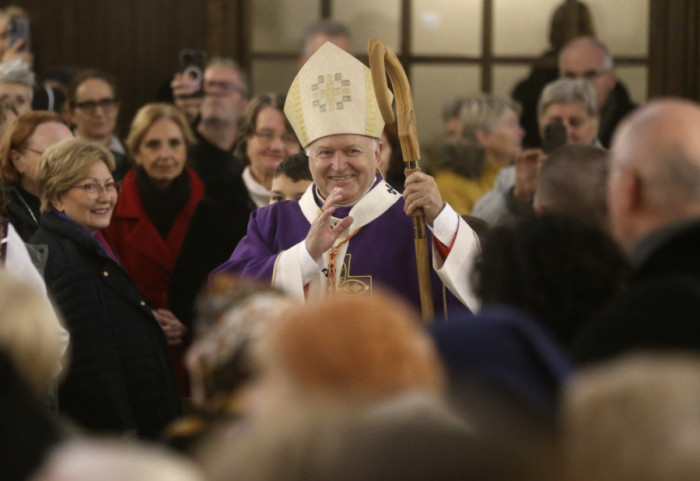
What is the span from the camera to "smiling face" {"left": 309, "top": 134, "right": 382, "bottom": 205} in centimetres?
500

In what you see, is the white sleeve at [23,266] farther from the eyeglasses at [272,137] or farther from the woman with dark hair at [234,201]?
the eyeglasses at [272,137]

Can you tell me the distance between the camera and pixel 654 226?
2.85 meters

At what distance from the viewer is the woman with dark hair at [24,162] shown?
5.53m

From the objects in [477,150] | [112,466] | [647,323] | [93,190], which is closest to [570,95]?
[477,150]

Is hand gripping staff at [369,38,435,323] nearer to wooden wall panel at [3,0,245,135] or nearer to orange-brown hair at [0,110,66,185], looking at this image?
orange-brown hair at [0,110,66,185]

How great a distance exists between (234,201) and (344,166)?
1.19 m

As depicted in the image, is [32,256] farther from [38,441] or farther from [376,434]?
[376,434]

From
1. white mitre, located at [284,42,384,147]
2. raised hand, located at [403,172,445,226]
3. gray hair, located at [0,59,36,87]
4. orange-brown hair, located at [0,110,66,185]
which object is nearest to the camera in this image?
raised hand, located at [403,172,445,226]

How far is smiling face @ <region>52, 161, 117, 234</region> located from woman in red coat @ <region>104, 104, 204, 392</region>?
0.80m

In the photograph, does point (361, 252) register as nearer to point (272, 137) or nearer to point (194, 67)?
point (272, 137)

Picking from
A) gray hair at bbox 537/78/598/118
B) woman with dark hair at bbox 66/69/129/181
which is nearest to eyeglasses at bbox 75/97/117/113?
woman with dark hair at bbox 66/69/129/181

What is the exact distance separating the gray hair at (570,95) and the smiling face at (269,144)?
1.38 m

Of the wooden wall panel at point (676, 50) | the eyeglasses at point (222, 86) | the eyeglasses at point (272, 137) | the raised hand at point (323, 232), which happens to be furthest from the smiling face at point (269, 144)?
the wooden wall panel at point (676, 50)

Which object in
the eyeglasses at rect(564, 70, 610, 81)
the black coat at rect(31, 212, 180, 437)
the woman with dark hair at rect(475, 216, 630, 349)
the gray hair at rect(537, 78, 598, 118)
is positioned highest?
the eyeglasses at rect(564, 70, 610, 81)
